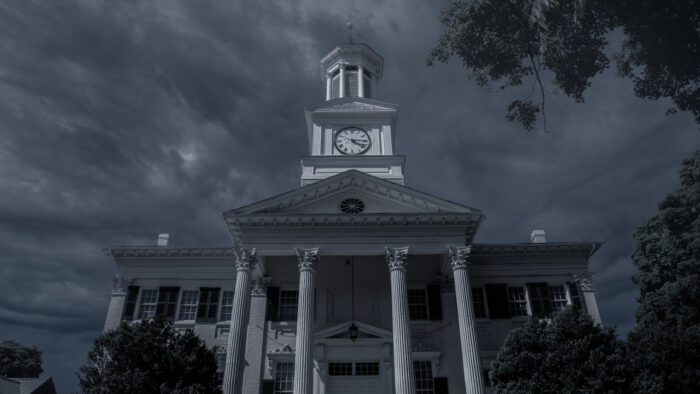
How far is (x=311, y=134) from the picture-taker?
32.6 metres

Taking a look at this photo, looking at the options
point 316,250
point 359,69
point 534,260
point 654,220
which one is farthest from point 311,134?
point 654,220

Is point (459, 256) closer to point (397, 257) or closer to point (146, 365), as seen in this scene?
point (397, 257)

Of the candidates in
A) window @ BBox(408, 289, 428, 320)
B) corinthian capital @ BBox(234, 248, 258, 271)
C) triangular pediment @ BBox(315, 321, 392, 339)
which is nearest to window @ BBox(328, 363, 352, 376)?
triangular pediment @ BBox(315, 321, 392, 339)

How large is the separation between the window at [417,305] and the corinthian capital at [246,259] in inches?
330

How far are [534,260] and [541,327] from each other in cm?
944

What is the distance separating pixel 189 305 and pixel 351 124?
49.4ft

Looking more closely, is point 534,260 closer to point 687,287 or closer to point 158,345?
point 687,287

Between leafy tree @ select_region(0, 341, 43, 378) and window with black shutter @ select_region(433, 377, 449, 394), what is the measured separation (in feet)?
165

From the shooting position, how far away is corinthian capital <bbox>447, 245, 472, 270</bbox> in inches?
802

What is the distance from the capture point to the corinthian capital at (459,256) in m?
20.4

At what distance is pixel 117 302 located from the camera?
23.7 m

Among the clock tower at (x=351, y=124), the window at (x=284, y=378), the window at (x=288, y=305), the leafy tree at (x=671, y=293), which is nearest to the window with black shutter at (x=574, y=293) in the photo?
the leafy tree at (x=671, y=293)

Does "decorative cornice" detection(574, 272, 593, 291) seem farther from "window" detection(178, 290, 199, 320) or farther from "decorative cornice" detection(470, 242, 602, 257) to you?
"window" detection(178, 290, 199, 320)

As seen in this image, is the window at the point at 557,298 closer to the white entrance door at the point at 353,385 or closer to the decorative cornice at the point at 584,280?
the decorative cornice at the point at 584,280
